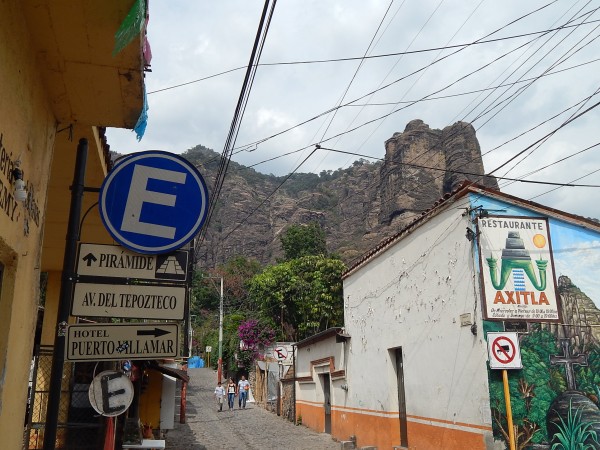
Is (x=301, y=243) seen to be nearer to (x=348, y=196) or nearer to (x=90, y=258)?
(x=90, y=258)

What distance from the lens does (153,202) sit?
10.5 feet

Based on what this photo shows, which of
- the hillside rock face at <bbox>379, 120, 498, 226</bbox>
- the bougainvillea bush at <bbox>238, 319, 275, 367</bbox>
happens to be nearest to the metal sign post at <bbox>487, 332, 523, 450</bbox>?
the bougainvillea bush at <bbox>238, 319, 275, 367</bbox>

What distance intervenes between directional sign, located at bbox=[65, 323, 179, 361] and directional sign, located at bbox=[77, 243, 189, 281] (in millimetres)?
304

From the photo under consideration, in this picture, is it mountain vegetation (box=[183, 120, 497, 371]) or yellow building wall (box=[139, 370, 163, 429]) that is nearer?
yellow building wall (box=[139, 370, 163, 429])

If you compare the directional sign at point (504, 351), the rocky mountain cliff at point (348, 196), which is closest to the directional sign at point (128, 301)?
the directional sign at point (504, 351)

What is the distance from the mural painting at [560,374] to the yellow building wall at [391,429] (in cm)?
74

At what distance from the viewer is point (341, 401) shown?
54.4ft

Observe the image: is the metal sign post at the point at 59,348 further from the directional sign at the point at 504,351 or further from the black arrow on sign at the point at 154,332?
the directional sign at the point at 504,351

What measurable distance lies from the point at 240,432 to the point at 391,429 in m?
Result: 7.23

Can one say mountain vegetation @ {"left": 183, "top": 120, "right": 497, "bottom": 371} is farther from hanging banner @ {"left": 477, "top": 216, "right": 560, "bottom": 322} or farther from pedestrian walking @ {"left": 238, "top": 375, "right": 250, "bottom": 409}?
pedestrian walking @ {"left": 238, "top": 375, "right": 250, "bottom": 409}

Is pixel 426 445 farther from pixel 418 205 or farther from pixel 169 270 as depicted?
pixel 418 205

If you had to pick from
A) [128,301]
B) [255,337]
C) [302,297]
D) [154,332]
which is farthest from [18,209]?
[255,337]

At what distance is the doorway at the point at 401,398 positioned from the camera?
12.6 meters

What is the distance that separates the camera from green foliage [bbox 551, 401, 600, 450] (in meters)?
8.77
